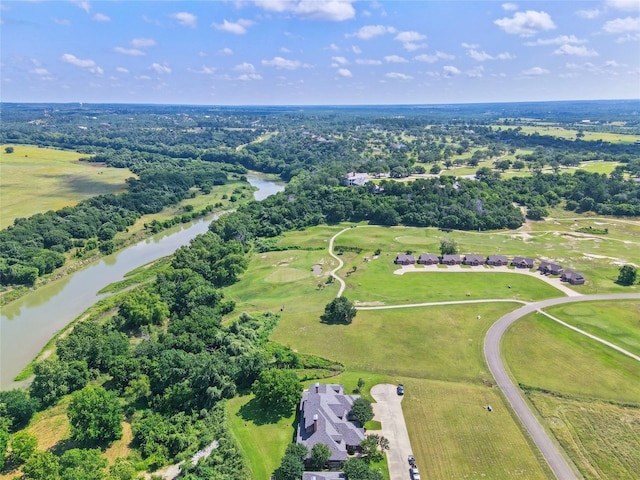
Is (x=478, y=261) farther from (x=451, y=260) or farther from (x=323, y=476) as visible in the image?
(x=323, y=476)

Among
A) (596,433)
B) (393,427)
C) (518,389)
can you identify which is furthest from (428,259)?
(393,427)

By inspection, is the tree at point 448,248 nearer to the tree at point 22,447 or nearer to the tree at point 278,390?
the tree at point 278,390

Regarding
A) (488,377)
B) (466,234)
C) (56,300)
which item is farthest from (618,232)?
(56,300)

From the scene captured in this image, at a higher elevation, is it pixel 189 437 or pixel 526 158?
pixel 526 158

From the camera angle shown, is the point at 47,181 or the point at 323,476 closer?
the point at 323,476

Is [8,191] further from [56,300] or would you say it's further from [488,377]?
[488,377]

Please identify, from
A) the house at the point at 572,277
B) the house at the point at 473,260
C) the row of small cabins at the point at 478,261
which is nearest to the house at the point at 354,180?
the row of small cabins at the point at 478,261

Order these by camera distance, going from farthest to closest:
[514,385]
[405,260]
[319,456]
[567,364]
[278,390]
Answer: [405,260]
[567,364]
[514,385]
[278,390]
[319,456]
